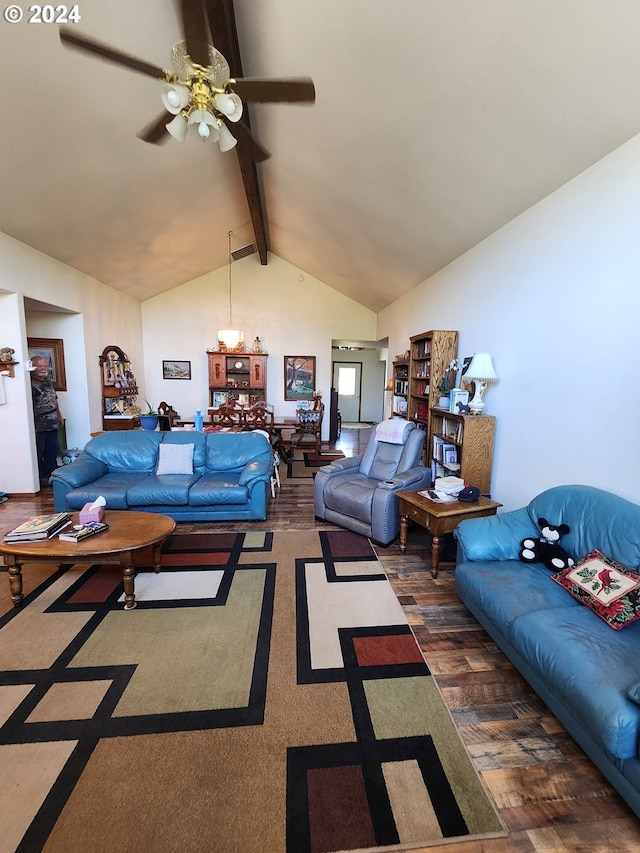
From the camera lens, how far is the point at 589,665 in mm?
1331

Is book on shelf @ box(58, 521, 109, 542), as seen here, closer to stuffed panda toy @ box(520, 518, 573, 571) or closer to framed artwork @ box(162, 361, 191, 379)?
stuffed panda toy @ box(520, 518, 573, 571)

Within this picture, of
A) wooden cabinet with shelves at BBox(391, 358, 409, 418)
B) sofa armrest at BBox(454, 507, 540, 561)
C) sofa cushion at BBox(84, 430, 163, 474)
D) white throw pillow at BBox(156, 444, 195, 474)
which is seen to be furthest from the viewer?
wooden cabinet with shelves at BBox(391, 358, 409, 418)

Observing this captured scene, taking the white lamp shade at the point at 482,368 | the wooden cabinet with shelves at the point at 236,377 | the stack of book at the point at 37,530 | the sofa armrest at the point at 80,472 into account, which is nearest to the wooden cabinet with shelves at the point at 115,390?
the wooden cabinet with shelves at the point at 236,377

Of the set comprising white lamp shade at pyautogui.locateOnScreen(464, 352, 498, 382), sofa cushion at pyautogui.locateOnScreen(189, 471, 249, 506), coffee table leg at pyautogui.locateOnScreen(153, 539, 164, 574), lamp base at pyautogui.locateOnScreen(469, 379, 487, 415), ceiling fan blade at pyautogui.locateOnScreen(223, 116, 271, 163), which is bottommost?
coffee table leg at pyautogui.locateOnScreen(153, 539, 164, 574)

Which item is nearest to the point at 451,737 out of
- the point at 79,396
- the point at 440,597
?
the point at 440,597

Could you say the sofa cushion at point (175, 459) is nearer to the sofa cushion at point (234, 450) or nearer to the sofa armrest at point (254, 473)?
the sofa cushion at point (234, 450)

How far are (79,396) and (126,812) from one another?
17.3 ft

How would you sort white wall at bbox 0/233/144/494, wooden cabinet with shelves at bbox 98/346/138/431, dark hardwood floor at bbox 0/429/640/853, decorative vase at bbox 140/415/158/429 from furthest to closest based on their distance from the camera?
wooden cabinet with shelves at bbox 98/346/138/431 < decorative vase at bbox 140/415/158/429 < white wall at bbox 0/233/144/494 < dark hardwood floor at bbox 0/429/640/853

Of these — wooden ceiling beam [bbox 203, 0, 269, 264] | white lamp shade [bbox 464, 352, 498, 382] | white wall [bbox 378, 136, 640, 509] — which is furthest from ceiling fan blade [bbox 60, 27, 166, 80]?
white lamp shade [bbox 464, 352, 498, 382]

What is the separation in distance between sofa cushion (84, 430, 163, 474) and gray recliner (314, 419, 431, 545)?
6.22 ft

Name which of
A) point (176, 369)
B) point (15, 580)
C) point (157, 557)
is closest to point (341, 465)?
point (157, 557)

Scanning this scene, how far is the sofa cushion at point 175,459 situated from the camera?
3.73 meters

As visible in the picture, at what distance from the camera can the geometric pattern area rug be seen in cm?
116

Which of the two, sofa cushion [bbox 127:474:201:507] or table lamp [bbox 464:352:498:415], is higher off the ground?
table lamp [bbox 464:352:498:415]
